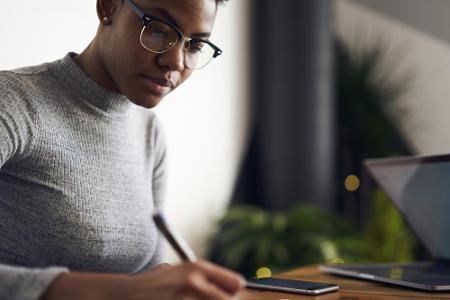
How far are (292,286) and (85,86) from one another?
0.56 m

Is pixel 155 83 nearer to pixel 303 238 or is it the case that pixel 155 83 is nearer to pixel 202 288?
pixel 202 288

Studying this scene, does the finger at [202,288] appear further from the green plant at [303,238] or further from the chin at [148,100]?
the green plant at [303,238]

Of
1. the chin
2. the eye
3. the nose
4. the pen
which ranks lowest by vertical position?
the pen

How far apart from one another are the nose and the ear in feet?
0.48

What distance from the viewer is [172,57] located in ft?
4.07

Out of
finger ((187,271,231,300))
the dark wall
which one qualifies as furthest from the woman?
the dark wall

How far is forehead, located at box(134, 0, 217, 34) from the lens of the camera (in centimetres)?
121

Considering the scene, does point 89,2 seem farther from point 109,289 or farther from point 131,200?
point 109,289

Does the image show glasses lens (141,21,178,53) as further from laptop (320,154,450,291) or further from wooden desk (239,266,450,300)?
laptop (320,154,450,291)

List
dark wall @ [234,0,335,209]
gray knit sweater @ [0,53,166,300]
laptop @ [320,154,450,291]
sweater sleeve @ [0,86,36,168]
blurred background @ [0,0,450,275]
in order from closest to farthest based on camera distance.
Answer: sweater sleeve @ [0,86,36,168] → gray knit sweater @ [0,53,166,300] → laptop @ [320,154,450,291] → blurred background @ [0,0,450,275] → dark wall @ [234,0,335,209]

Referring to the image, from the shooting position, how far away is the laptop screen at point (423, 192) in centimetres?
147

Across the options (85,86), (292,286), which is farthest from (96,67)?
(292,286)

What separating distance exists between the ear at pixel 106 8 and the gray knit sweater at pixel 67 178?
121 mm

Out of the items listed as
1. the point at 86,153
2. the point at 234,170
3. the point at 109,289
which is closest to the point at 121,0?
the point at 86,153
